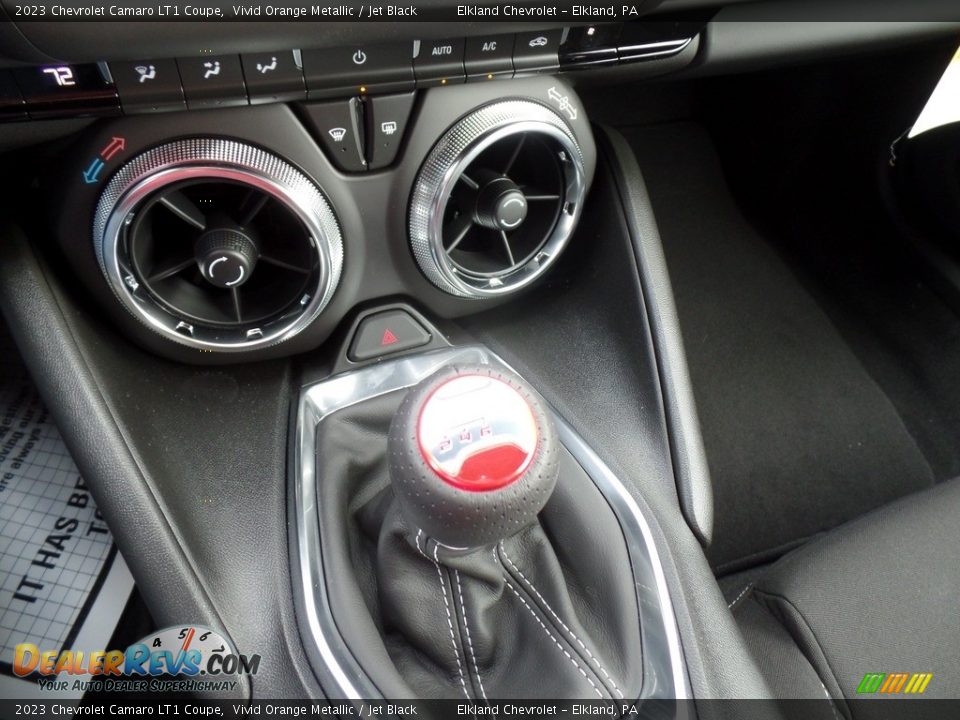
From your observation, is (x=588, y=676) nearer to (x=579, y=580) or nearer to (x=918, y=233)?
(x=579, y=580)

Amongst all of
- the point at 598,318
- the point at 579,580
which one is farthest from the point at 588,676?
the point at 598,318

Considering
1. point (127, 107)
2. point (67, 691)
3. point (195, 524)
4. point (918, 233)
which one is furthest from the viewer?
point (918, 233)

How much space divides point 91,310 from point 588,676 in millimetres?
702

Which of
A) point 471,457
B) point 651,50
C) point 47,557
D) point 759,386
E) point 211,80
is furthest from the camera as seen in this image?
point 759,386

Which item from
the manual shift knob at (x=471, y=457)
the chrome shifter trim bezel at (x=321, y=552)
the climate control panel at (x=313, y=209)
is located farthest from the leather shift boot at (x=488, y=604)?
the climate control panel at (x=313, y=209)

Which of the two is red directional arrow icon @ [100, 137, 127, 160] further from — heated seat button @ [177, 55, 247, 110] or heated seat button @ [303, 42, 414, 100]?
heated seat button @ [303, 42, 414, 100]

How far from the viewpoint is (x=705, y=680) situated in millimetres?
738

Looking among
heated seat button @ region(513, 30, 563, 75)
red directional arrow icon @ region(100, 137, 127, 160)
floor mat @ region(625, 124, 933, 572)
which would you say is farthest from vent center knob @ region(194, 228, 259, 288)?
floor mat @ region(625, 124, 933, 572)

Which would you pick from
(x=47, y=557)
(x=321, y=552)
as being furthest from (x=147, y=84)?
(x=47, y=557)

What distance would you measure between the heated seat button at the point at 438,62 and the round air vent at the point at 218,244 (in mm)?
174

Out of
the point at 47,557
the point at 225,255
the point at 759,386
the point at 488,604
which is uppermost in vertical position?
the point at 225,255

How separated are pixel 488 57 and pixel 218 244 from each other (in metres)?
0.36

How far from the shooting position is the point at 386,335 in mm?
986

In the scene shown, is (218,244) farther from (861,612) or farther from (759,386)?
(759,386)
